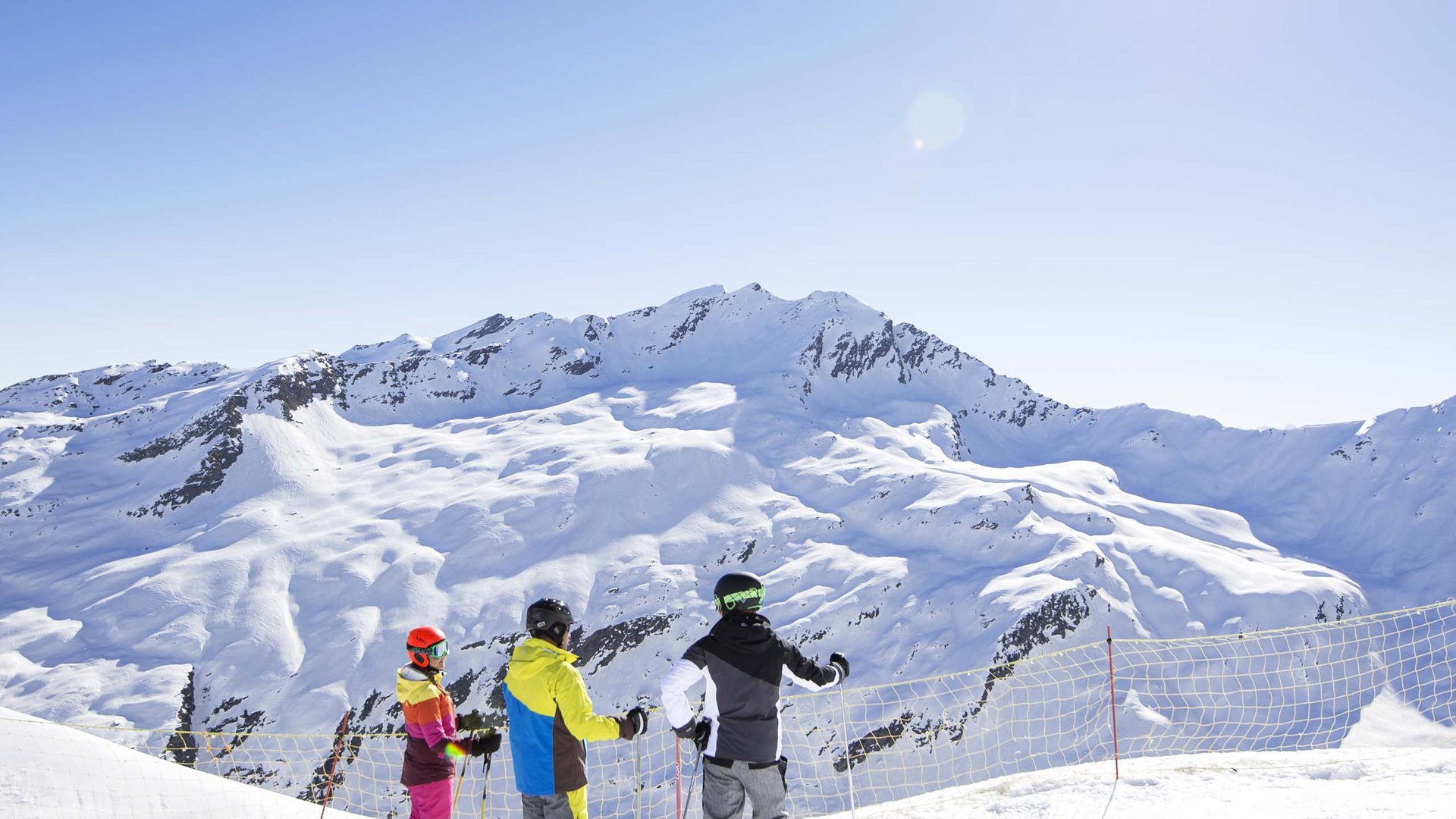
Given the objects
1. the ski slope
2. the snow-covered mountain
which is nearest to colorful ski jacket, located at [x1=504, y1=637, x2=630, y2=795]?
the ski slope

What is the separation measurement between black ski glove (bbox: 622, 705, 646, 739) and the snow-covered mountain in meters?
75.6

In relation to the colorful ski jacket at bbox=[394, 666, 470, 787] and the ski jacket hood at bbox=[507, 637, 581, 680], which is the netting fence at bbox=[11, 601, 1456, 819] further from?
the ski jacket hood at bbox=[507, 637, 581, 680]

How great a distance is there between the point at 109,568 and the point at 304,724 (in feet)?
136

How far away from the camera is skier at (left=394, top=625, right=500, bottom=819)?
17.9 feet

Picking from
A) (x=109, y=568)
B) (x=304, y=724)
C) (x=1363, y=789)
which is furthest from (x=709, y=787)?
(x=109, y=568)

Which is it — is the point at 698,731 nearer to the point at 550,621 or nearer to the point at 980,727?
the point at 550,621

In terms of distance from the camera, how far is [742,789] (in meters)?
4.91

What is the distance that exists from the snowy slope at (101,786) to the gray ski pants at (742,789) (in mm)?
6416

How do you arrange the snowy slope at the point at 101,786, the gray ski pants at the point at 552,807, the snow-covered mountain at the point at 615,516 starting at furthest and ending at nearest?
the snow-covered mountain at the point at 615,516 < the snowy slope at the point at 101,786 < the gray ski pants at the point at 552,807

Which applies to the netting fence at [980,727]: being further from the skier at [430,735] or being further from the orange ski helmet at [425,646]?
the orange ski helmet at [425,646]

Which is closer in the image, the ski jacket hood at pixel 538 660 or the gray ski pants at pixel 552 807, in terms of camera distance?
the ski jacket hood at pixel 538 660

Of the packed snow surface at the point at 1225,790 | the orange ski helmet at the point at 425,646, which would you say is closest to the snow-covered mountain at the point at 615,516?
the packed snow surface at the point at 1225,790

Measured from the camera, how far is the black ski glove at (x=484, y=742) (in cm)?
550

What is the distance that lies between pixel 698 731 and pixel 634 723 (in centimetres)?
45
